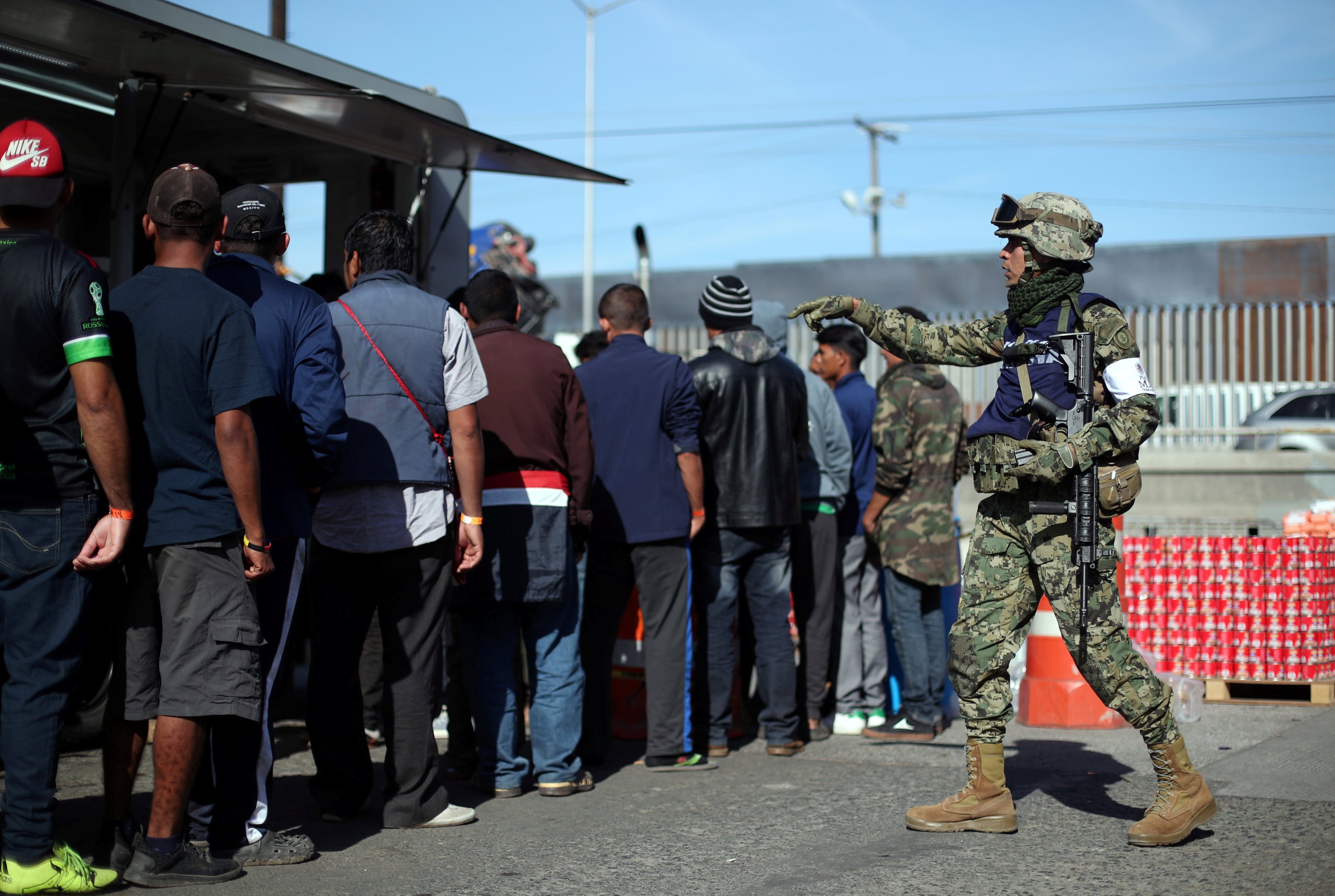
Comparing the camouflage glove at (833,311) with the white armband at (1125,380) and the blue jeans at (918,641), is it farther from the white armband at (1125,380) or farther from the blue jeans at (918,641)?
the blue jeans at (918,641)

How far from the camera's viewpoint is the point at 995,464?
4328mm

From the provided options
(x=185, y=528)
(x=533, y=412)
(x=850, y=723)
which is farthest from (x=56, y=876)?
(x=850, y=723)

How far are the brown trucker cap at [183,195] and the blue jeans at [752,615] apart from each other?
291 centimetres

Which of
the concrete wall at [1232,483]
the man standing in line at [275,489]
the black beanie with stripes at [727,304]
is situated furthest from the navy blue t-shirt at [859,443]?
the concrete wall at [1232,483]

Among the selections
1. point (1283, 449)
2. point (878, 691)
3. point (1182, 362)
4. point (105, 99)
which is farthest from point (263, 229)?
point (1283, 449)

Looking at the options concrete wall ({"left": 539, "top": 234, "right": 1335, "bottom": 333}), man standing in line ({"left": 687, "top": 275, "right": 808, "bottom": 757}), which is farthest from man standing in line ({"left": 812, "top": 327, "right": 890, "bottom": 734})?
concrete wall ({"left": 539, "top": 234, "right": 1335, "bottom": 333})

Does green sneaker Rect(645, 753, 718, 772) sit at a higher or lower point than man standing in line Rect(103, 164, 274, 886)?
lower

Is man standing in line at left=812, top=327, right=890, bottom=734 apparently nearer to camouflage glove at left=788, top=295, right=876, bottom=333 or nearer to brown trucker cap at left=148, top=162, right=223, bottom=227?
camouflage glove at left=788, top=295, right=876, bottom=333

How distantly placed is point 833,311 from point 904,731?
289 centimetres

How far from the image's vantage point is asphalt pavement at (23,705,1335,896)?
3684 mm

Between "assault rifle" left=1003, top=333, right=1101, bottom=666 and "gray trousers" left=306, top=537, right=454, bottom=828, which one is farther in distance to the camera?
"gray trousers" left=306, top=537, right=454, bottom=828

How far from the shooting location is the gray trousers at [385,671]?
438 centimetres

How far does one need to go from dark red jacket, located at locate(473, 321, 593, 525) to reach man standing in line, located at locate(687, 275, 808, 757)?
3.08ft

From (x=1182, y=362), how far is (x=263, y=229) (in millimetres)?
15351
